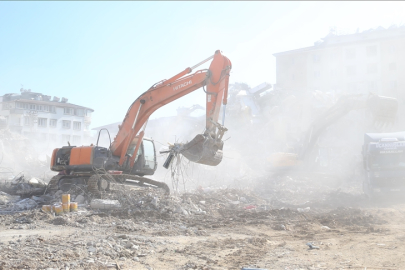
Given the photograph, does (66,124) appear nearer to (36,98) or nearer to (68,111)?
(68,111)

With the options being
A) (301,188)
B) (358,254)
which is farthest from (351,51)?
(358,254)

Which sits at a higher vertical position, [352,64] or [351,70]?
[352,64]

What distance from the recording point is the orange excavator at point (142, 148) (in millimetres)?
9633

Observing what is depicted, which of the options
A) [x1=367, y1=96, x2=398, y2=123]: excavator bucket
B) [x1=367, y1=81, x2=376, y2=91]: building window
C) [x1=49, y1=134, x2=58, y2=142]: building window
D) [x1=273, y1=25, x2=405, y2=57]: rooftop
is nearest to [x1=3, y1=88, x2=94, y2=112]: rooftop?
[x1=49, y1=134, x2=58, y2=142]: building window

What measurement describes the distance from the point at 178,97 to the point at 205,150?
2358mm

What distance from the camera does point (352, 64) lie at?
163ft

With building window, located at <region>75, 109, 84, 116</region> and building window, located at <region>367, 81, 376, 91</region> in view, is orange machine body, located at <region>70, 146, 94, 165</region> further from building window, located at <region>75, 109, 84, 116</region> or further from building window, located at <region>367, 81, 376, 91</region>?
building window, located at <region>367, 81, 376, 91</region>

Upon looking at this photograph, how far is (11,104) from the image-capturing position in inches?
1806

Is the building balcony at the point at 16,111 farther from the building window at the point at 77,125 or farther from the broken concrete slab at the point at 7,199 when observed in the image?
the broken concrete slab at the point at 7,199

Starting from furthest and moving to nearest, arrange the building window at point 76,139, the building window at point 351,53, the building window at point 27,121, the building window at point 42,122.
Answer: the building window at point 76,139, the building window at point 351,53, the building window at point 42,122, the building window at point 27,121

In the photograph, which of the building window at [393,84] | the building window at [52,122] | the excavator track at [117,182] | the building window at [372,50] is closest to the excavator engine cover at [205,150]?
the excavator track at [117,182]

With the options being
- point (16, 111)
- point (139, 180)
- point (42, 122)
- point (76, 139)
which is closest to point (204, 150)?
point (139, 180)

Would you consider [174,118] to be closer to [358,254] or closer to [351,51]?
[351,51]

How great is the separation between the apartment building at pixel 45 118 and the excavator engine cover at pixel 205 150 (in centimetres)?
3921
